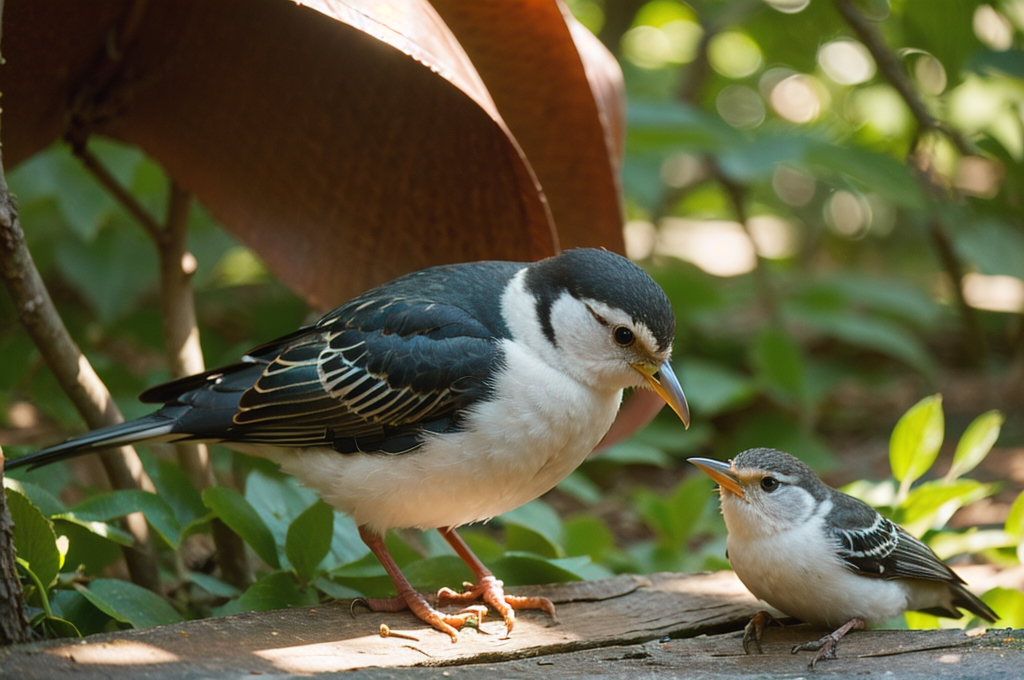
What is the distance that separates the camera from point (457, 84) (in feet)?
7.09

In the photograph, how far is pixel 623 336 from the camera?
2.26 m

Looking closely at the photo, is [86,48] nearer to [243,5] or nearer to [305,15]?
[243,5]

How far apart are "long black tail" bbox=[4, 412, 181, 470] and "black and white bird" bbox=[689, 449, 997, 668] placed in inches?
49.2

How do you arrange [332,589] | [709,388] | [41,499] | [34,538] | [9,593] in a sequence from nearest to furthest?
[9,593], [34,538], [41,499], [332,589], [709,388]

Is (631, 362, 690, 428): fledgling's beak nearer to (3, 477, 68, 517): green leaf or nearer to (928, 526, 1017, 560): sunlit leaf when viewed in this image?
(928, 526, 1017, 560): sunlit leaf

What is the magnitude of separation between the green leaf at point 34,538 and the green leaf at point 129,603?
0.13 metres

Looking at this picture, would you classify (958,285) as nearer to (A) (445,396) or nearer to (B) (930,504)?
(B) (930,504)

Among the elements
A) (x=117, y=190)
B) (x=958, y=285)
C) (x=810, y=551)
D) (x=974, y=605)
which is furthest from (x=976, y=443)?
(x=117, y=190)

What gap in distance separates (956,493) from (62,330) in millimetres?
2507

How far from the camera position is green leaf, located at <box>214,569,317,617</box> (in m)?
2.38

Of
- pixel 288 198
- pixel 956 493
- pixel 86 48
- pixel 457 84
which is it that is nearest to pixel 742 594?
pixel 956 493

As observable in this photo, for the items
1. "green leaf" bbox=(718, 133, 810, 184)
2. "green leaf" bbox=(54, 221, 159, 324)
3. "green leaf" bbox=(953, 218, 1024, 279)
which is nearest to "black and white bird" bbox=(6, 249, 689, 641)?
"green leaf" bbox=(54, 221, 159, 324)

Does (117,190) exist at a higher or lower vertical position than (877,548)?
higher

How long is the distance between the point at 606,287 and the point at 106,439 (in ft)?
3.90
